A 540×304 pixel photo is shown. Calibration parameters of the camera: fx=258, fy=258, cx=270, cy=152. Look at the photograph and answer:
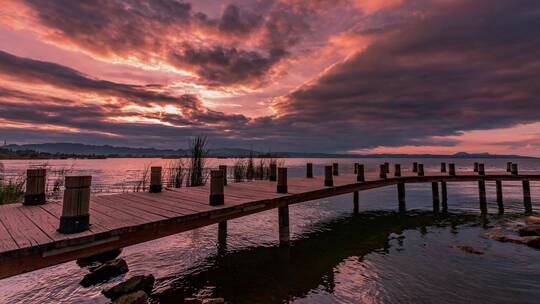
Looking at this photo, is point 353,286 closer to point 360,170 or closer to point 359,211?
point 360,170

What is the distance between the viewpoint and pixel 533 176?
18578 mm

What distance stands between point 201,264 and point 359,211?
12.7 metres

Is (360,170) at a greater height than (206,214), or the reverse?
(360,170)

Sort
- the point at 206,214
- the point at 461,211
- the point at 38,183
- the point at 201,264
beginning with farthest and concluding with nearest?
the point at 461,211 < the point at 201,264 < the point at 38,183 < the point at 206,214

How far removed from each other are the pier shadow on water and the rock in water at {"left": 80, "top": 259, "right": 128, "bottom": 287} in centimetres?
182

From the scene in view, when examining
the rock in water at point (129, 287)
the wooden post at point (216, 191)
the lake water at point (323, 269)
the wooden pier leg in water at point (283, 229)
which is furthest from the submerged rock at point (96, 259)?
the wooden pier leg in water at point (283, 229)

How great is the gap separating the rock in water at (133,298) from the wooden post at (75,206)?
6.58 ft

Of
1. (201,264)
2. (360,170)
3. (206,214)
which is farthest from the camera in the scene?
(360,170)

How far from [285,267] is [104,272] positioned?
17.2ft

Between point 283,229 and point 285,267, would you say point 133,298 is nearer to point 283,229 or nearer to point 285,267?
point 285,267

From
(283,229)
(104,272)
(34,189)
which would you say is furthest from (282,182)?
(34,189)

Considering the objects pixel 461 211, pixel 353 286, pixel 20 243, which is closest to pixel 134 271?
pixel 20 243

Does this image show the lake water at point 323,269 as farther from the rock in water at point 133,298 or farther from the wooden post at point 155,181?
the wooden post at point 155,181

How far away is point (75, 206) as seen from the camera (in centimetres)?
455
